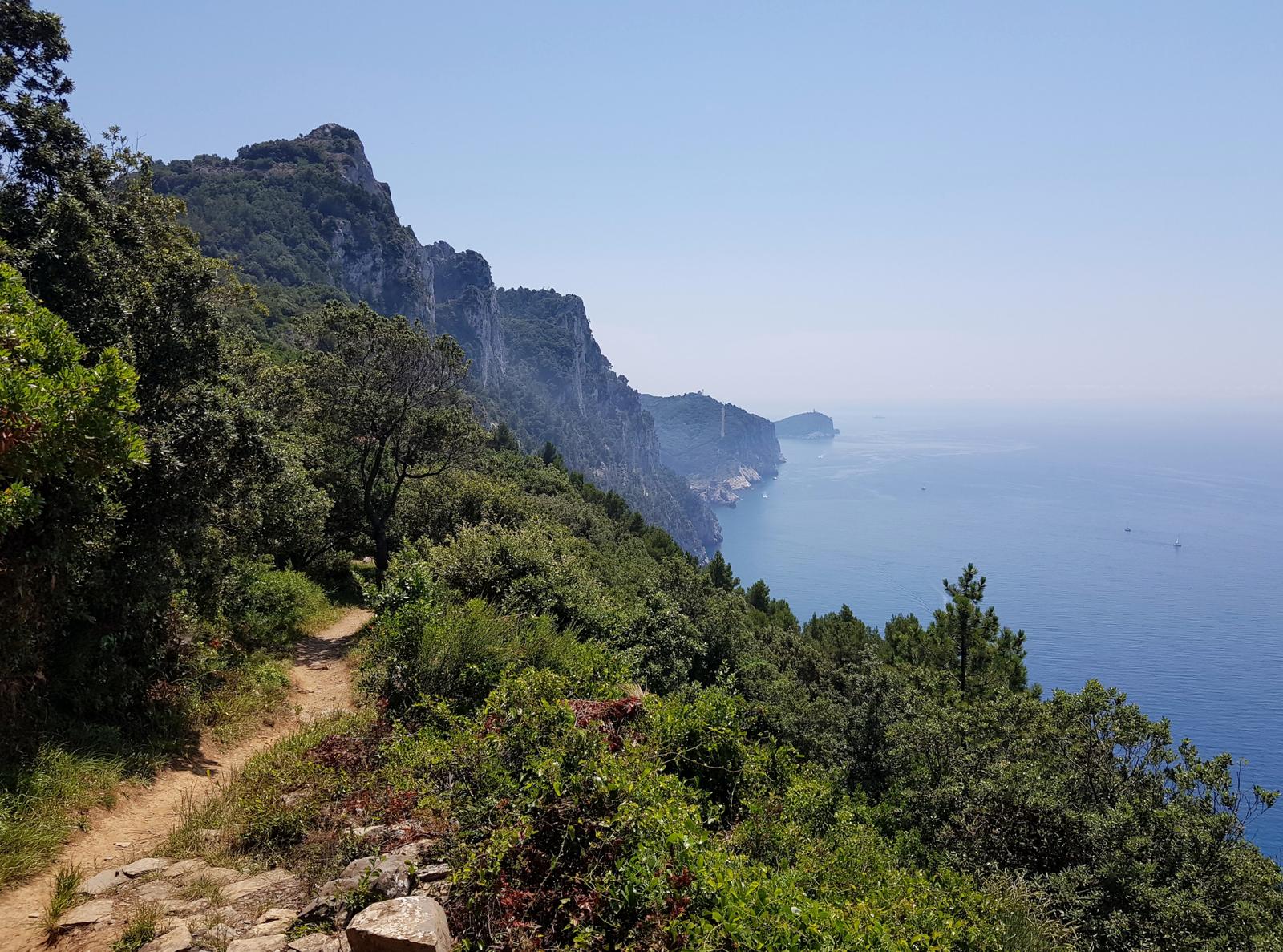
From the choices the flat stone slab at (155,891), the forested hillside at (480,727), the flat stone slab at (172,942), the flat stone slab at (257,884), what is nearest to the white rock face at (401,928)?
the forested hillside at (480,727)

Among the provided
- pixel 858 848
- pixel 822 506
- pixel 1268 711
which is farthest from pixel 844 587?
pixel 858 848

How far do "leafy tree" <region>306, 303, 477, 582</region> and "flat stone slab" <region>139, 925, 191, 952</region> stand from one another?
567 inches

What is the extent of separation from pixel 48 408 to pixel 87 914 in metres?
4.05

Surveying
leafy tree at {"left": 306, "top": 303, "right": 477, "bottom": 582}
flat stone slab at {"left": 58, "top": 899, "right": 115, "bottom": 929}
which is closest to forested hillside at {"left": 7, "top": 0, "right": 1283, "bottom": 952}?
flat stone slab at {"left": 58, "top": 899, "right": 115, "bottom": 929}

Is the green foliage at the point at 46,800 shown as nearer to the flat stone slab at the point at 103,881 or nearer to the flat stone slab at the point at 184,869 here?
the flat stone slab at the point at 103,881

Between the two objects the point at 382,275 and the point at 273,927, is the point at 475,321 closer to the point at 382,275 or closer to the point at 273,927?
the point at 382,275

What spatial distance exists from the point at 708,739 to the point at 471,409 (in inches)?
652

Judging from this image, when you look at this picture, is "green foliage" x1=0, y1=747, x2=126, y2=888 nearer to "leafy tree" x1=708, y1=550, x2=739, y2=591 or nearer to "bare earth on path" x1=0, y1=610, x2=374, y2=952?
"bare earth on path" x1=0, y1=610, x2=374, y2=952

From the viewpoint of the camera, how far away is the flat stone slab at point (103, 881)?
4.82 m

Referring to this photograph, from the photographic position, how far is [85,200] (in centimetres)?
883

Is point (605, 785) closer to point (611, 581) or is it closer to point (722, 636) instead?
point (722, 636)

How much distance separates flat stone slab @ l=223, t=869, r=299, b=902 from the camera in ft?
15.1

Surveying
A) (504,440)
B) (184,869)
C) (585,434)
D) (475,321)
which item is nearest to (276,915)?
(184,869)

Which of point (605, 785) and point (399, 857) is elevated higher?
point (605, 785)
